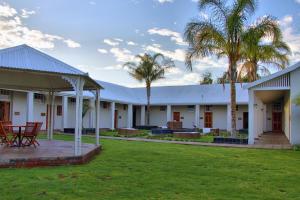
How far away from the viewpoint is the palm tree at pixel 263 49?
1802cm

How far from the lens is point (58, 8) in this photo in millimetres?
14688

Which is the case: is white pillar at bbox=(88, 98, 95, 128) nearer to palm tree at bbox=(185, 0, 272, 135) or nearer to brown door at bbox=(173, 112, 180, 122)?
brown door at bbox=(173, 112, 180, 122)

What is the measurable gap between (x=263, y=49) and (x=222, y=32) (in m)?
4.83

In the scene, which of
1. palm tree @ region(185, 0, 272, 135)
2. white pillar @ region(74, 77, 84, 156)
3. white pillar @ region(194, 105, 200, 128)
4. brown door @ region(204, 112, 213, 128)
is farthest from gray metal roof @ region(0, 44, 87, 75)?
brown door @ region(204, 112, 213, 128)

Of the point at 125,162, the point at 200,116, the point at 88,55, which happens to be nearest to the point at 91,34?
the point at 88,55

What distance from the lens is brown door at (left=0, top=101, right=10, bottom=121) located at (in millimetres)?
21828

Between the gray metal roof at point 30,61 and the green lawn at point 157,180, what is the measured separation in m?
2.77

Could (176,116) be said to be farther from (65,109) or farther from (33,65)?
(33,65)

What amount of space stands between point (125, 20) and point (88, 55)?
3.87 metres

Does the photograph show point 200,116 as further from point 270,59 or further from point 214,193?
point 214,193

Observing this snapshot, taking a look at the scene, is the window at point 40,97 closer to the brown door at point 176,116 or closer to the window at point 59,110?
the window at point 59,110

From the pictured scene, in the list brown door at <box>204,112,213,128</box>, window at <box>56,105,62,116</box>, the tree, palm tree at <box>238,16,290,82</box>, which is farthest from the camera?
the tree

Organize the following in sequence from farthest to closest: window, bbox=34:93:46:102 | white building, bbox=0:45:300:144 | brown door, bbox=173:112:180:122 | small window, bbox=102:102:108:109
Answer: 1. brown door, bbox=173:112:180:122
2. small window, bbox=102:102:108:109
3. window, bbox=34:93:46:102
4. white building, bbox=0:45:300:144

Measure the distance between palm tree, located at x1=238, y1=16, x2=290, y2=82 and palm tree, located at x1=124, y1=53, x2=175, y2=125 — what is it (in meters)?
→ 9.68
